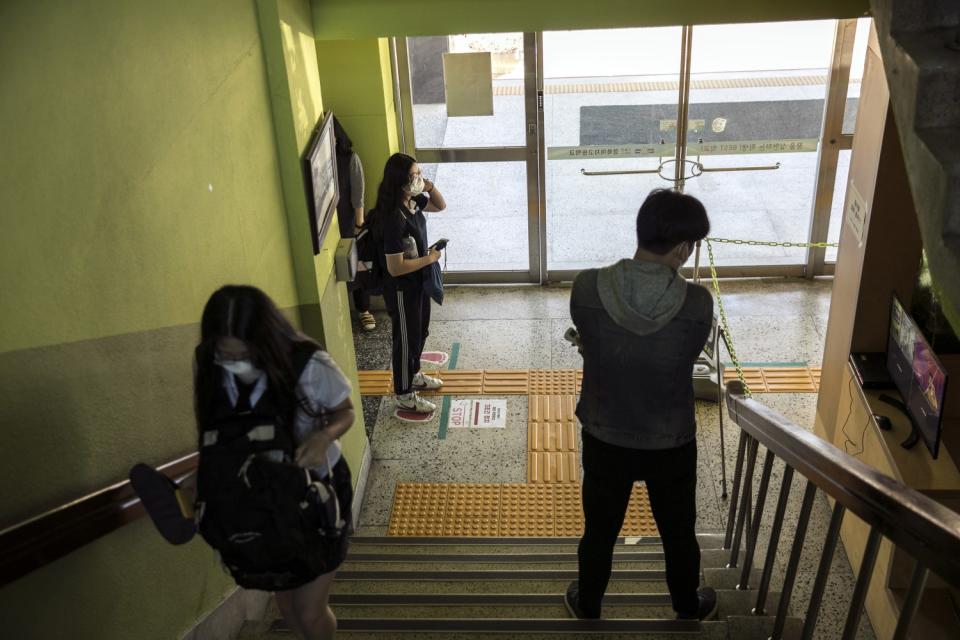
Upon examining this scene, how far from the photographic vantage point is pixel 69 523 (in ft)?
8.30

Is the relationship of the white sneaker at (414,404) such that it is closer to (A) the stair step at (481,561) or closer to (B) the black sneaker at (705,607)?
(A) the stair step at (481,561)

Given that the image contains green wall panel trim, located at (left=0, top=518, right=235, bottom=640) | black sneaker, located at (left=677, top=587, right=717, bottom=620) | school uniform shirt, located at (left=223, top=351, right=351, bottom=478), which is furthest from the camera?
black sneaker, located at (left=677, top=587, right=717, bottom=620)

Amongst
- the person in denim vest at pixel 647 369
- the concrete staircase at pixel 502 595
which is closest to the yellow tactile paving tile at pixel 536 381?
the concrete staircase at pixel 502 595

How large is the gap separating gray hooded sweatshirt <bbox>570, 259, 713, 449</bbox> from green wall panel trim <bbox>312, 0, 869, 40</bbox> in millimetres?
2292

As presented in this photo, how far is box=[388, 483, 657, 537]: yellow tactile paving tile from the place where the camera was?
207 inches

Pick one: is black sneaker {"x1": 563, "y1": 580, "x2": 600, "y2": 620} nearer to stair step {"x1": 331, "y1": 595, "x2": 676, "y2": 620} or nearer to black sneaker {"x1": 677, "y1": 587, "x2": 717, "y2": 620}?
stair step {"x1": 331, "y1": 595, "x2": 676, "y2": 620}

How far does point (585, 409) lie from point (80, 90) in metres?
1.85

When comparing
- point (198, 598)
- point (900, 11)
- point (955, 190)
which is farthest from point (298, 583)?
point (900, 11)

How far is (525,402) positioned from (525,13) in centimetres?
292

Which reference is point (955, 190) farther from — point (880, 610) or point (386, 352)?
point (386, 352)

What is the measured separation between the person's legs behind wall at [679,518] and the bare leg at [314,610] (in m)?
1.14

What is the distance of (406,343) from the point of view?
5.96 meters

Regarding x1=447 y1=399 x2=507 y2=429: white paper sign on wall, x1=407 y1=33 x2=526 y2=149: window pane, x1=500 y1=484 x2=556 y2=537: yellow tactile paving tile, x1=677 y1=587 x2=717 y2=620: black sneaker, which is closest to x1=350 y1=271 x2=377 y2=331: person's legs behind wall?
x1=447 y1=399 x2=507 y2=429: white paper sign on wall

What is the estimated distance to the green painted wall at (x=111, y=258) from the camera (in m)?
2.28
